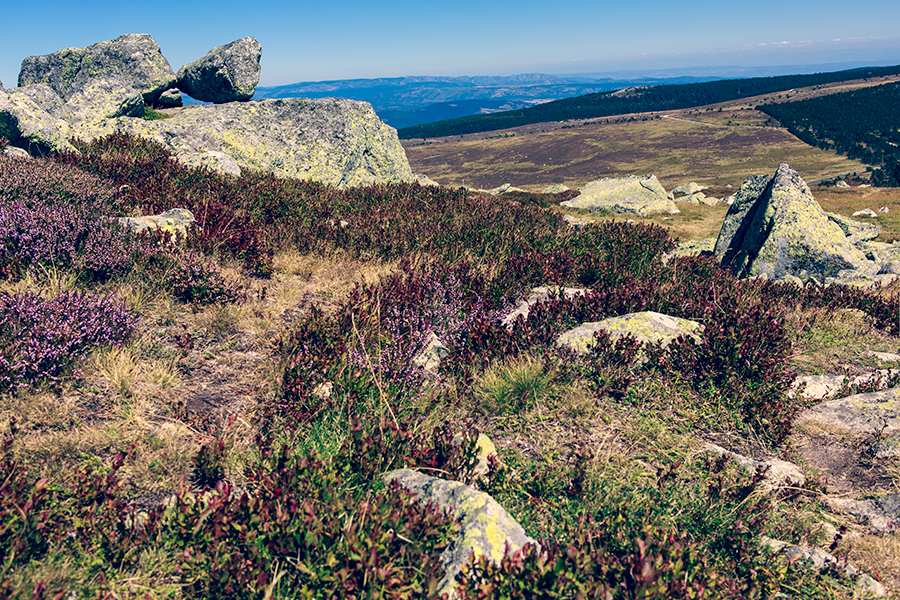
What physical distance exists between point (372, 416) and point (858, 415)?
4.22 metres

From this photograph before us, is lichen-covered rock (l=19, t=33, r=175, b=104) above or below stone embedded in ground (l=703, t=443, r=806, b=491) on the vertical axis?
above

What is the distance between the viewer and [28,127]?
903 cm

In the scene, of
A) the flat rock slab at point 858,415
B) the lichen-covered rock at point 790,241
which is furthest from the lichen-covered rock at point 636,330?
the lichen-covered rock at point 790,241

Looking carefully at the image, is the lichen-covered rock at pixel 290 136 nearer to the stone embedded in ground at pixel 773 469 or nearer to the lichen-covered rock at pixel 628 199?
the lichen-covered rock at pixel 628 199

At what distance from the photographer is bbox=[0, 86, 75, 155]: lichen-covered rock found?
8.83 metres

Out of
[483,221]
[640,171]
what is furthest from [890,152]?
[483,221]

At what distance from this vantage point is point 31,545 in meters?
2.23

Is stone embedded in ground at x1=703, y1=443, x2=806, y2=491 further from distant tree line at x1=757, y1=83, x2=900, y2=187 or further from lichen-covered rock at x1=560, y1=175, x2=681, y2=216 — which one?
distant tree line at x1=757, y1=83, x2=900, y2=187

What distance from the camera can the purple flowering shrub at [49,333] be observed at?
3195 mm

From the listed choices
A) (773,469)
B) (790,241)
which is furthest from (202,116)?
(773,469)

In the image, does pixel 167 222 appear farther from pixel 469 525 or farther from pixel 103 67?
pixel 103 67

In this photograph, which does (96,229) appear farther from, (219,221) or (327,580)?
(327,580)

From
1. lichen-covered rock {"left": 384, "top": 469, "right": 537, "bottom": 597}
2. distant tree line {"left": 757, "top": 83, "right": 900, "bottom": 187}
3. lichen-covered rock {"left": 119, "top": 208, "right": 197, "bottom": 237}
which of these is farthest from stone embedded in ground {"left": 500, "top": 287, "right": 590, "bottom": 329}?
distant tree line {"left": 757, "top": 83, "right": 900, "bottom": 187}

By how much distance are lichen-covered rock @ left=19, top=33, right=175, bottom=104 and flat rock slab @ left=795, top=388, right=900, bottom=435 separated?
54.5 ft
